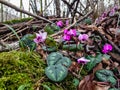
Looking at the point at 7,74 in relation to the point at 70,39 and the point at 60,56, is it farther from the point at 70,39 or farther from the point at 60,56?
the point at 70,39

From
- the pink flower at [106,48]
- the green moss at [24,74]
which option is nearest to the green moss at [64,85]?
the green moss at [24,74]

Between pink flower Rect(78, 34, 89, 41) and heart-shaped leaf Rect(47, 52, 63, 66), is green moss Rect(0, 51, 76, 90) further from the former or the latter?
pink flower Rect(78, 34, 89, 41)

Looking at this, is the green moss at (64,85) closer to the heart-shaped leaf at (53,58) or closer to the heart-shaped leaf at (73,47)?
the heart-shaped leaf at (53,58)

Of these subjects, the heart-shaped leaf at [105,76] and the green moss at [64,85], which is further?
the heart-shaped leaf at [105,76]

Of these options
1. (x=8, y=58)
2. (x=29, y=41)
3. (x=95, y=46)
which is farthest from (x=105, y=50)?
(x=8, y=58)

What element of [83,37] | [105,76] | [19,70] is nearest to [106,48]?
[83,37]

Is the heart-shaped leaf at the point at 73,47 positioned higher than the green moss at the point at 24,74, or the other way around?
the heart-shaped leaf at the point at 73,47

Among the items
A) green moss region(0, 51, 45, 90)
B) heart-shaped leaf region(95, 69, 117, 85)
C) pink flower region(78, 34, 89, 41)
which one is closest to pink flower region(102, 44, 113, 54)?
pink flower region(78, 34, 89, 41)

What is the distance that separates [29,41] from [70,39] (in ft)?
1.00

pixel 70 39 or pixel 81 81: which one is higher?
pixel 70 39

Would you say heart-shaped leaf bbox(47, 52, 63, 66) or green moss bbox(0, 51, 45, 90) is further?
heart-shaped leaf bbox(47, 52, 63, 66)

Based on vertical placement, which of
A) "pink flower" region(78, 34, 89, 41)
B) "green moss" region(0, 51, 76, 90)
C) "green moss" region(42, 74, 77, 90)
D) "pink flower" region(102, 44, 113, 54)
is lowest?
"green moss" region(42, 74, 77, 90)

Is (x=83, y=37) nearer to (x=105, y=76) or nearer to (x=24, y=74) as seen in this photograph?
(x=105, y=76)

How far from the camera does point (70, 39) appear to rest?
219 cm
